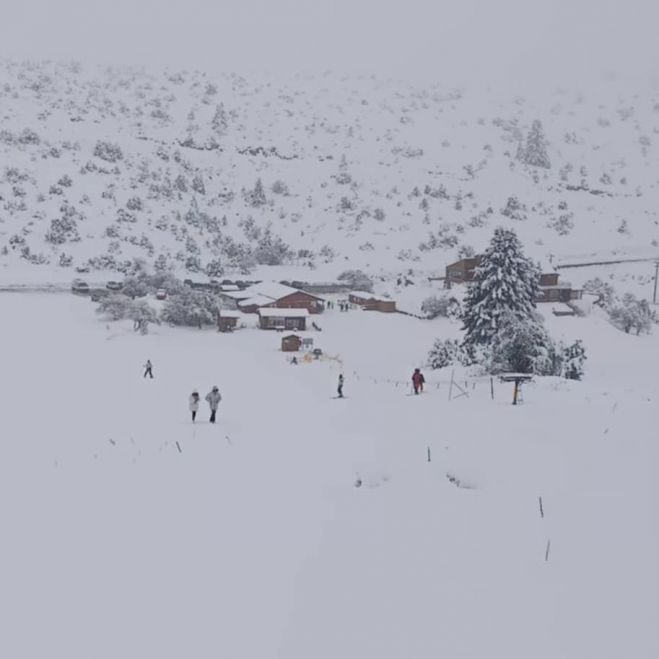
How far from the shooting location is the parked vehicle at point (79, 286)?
55938 millimetres

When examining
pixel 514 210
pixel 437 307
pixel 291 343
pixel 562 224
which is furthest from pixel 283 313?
pixel 562 224

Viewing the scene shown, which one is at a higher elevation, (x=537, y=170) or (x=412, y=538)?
(x=537, y=170)

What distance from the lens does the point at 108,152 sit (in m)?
82.8

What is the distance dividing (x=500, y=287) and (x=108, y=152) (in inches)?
2463

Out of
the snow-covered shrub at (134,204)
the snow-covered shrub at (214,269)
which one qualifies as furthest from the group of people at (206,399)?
the snow-covered shrub at (134,204)

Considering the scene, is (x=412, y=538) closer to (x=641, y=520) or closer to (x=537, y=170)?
(x=641, y=520)

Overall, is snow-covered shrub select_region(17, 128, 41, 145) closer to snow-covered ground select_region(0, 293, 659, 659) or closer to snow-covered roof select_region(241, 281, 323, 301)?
snow-covered roof select_region(241, 281, 323, 301)

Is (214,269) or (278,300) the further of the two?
(214,269)

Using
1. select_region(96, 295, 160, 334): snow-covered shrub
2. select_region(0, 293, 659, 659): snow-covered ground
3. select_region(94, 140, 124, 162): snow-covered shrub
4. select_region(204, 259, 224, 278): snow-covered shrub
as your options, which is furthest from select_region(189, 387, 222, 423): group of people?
select_region(94, 140, 124, 162): snow-covered shrub

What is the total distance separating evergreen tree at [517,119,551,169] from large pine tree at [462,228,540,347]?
69783 mm

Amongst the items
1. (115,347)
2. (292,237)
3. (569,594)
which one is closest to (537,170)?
(292,237)

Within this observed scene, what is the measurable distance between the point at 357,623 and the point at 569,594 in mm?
2714

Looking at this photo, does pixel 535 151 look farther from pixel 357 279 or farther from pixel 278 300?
pixel 278 300

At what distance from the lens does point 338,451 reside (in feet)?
49.1
